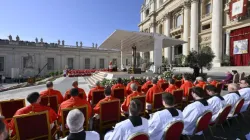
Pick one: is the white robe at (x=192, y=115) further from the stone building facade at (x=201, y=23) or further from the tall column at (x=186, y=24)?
the tall column at (x=186, y=24)

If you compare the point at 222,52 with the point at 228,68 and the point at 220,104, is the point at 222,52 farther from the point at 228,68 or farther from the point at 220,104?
the point at 220,104

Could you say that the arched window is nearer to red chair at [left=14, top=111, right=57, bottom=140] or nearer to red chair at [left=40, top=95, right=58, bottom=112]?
red chair at [left=40, top=95, right=58, bottom=112]

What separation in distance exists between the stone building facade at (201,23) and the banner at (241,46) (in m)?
1.07

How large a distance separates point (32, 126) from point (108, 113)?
157 centimetres

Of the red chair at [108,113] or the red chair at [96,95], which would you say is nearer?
the red chair at [108,113]

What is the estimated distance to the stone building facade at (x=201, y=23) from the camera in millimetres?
20641

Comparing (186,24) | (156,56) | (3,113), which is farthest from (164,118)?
A: (186,24)

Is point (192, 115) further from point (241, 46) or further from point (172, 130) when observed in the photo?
point (241, 46)

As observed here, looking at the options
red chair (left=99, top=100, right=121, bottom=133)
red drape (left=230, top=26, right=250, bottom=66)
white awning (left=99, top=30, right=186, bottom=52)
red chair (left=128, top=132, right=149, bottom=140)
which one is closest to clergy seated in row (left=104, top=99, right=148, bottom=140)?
red chair (left=128, top=132, right=149, bottom=140)

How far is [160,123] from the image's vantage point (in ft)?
8.44

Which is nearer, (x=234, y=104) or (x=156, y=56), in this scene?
(x=234, y=104)

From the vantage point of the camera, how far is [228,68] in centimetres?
1812

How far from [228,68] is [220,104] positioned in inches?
710

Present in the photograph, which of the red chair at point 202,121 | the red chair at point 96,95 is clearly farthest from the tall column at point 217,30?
the red chair at point 202,121
